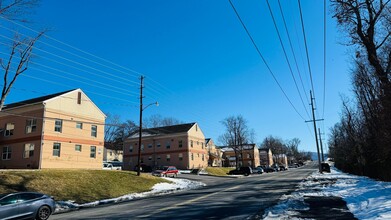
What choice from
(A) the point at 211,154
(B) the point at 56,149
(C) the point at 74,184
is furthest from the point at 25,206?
(A) the point at 211,154

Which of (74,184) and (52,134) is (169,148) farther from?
(74,184)

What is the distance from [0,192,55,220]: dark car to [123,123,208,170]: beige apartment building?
49.4m

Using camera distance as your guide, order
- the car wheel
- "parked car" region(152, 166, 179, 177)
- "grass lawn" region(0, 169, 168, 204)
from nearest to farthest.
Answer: the car wheel → "grass lawn" region(0, 169, 168, 204) → "parked car" region(152, 166, 179, 177)

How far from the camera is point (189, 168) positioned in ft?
209

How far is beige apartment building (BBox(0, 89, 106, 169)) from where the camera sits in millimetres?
32594

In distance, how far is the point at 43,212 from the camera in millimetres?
14625

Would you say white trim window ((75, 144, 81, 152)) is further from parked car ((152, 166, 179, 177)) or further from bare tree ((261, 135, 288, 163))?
bare tree ((261, 135, 288, 163))

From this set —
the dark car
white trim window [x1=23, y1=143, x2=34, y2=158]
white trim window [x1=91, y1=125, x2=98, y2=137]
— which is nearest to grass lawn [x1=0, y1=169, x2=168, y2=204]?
the dark car

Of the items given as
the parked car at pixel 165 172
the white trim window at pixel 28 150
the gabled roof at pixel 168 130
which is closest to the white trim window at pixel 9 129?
the white trim window at pixel 28 150

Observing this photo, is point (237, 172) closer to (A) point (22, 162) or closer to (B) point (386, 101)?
(A) point (22, 162)

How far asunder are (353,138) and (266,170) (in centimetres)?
3945

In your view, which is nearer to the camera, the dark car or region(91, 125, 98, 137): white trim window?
the dark car

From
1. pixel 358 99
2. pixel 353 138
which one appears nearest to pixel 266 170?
pixel 353 138

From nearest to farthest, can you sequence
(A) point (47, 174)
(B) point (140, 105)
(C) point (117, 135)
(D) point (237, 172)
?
(A) point (47, 174)
(B) point (140, 105)
(D) point (237, 172)
(C) point (117, 135)
